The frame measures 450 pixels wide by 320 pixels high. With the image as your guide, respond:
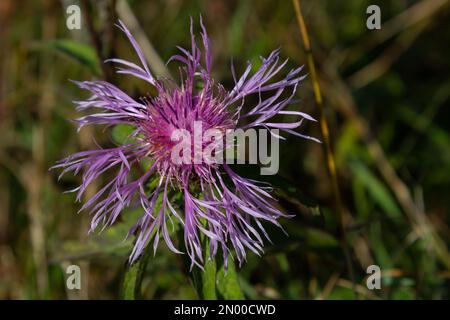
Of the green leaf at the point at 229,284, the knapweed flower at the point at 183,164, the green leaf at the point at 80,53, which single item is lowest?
the green leaf at the point at 229,284

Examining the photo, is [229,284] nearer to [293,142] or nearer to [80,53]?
[80,53]

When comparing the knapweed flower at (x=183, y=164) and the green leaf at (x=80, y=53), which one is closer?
the knapweed flower at (x=183, y=164)

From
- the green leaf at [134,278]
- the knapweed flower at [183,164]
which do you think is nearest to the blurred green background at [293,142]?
the green leaf at [134,278]

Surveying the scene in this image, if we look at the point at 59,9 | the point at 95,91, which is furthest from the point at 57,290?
the point at 59,9

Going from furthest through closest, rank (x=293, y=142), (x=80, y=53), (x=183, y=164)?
(x=293, y=142), (x=80, y=53), (x=183, y=164)

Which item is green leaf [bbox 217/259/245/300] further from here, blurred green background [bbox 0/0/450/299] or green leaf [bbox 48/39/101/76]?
green leaf [bbox 48/39/101/76]

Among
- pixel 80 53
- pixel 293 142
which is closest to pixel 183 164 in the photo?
pixel 80 53

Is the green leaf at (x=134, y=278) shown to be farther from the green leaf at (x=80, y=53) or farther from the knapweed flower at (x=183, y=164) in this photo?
the green leaf at (x=80, y=53)
